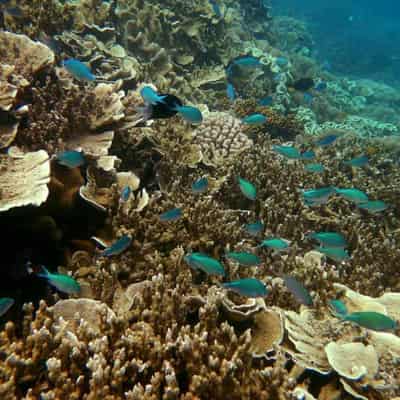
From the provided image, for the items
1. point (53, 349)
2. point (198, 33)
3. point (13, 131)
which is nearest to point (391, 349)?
point (53, 349)

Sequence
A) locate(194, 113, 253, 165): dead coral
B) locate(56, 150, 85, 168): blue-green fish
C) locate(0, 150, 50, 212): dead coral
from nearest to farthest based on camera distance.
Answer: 1. locate(0, 150, 50, 212): dead coral
2. locate(56, 150, 85, 168): blue-green fish
3. locate(194, 113, 253, 165): dead coral

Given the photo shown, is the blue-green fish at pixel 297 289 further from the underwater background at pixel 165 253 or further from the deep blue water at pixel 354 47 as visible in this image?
the deep blue water at pixel 354 47

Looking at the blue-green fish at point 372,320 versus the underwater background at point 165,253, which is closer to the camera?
the underwater background at point 165,253

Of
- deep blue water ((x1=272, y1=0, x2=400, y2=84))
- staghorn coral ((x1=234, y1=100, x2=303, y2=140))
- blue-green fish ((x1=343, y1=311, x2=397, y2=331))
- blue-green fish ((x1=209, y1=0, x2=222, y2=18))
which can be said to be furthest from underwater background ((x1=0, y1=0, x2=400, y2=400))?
deep blue water ((x1=272, y1=0, x2=400, y2=84))

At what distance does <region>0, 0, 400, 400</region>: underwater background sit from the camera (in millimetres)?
2643

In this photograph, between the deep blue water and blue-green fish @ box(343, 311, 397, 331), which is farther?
the deep blue water

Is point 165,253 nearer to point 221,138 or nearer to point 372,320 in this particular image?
point 372,320

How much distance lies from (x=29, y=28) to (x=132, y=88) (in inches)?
88.7

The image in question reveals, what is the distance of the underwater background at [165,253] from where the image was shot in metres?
2.64

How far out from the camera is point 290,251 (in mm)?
4578

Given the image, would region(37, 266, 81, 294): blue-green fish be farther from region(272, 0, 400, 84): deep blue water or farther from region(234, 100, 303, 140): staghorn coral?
region(272, 0, 400, 84): deep blue water

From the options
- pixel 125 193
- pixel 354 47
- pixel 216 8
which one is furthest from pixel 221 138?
pixel 354 47

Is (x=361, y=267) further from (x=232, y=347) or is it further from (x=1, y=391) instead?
(x=1, y=391)

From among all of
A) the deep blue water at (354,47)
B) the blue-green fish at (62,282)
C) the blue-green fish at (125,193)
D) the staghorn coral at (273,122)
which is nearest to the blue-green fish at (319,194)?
the blue-green fish at (125,193)
